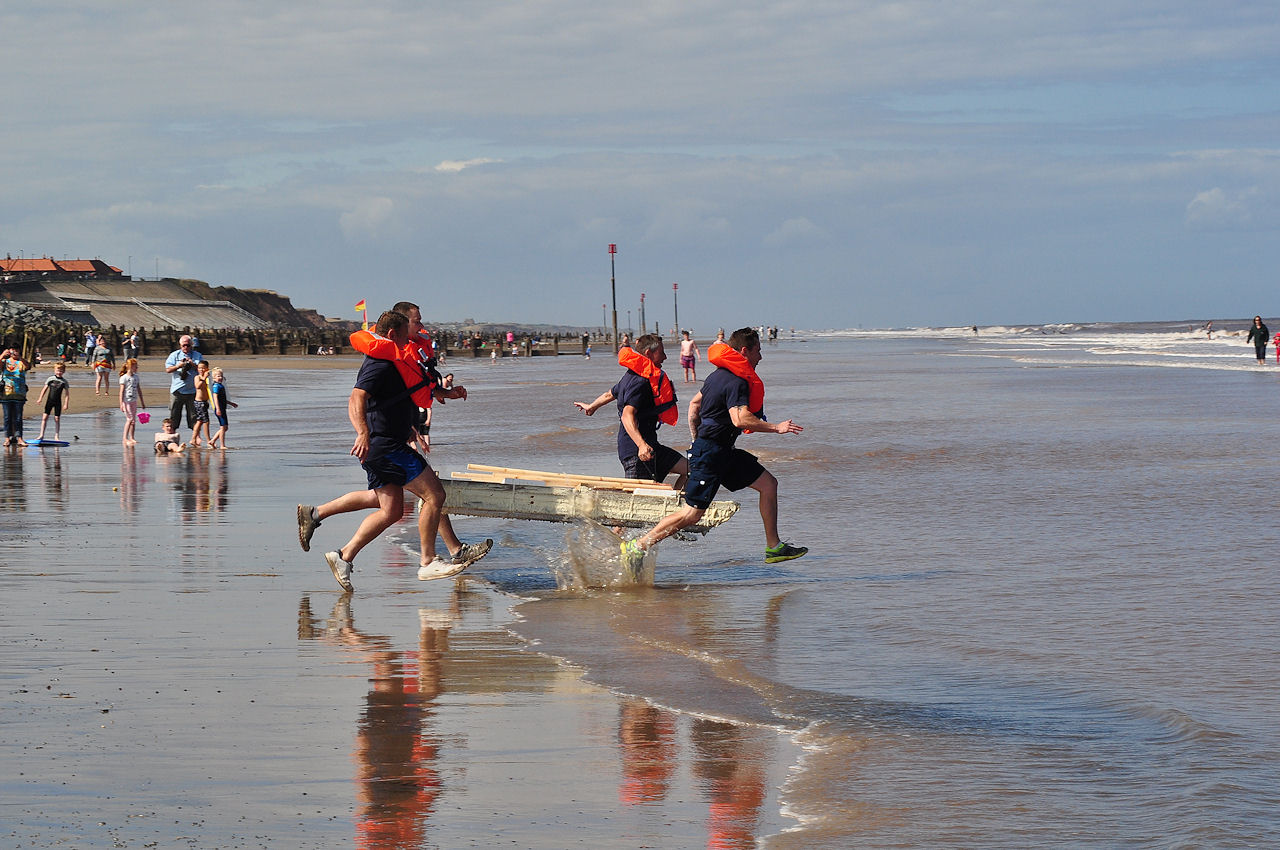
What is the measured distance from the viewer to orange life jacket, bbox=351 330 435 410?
8.87 metres

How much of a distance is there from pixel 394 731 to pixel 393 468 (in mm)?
3455

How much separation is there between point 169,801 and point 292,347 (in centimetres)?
8691

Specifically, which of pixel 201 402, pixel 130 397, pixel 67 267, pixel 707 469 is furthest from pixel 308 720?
pixel 67 267

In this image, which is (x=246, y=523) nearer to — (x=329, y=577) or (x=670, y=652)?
(x=329, y=577)

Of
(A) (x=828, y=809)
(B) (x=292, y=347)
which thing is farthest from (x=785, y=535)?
(B) (x=292, y=347)

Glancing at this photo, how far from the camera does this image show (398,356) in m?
8.98

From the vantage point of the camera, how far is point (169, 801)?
4.78 m

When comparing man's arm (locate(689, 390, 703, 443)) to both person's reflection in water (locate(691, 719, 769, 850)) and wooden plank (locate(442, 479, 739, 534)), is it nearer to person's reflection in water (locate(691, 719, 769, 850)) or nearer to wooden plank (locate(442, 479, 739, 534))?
wooden plank (locate(442, 479, 739, 534))

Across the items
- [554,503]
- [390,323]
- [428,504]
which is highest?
[390,323]

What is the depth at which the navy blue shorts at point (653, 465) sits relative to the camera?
35.5 ft

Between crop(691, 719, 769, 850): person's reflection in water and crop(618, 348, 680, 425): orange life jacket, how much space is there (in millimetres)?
4914

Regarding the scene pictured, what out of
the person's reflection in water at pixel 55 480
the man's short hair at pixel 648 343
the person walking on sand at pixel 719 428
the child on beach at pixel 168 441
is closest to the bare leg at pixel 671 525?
the person walking on sand at pixel 719 428

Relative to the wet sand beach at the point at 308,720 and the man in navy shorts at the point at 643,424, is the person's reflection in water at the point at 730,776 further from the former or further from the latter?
the man in navy shorts at the point at 643,424

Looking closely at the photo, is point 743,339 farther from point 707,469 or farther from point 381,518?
point 381,518
